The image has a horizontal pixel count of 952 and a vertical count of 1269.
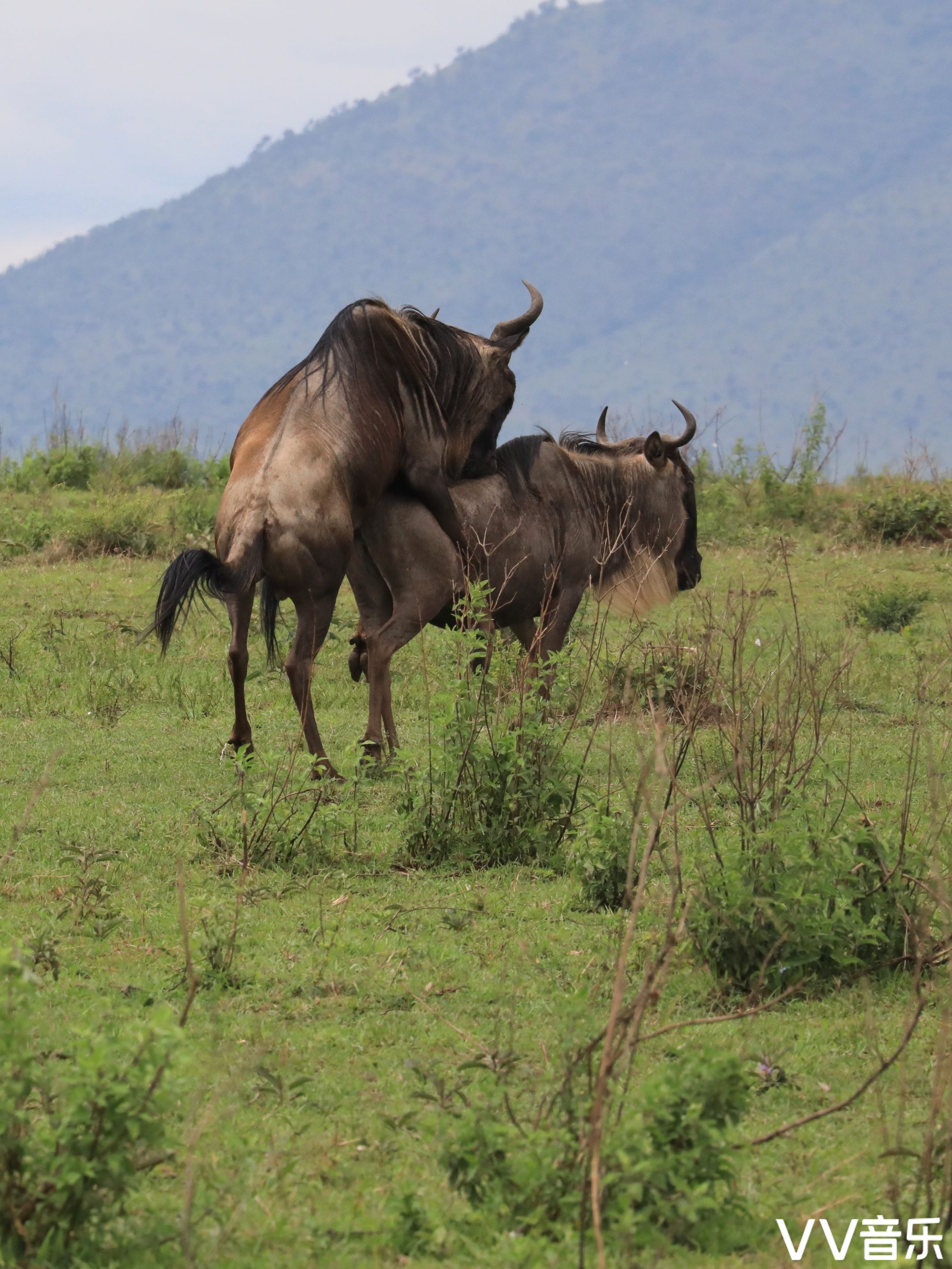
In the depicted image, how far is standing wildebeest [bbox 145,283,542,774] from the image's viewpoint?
24.1ft

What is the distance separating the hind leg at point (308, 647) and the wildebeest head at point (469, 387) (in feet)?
5.63

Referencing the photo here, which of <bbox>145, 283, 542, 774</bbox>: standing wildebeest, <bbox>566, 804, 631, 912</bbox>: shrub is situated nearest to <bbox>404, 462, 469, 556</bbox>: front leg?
<bbox>145, 283, 542, 774</bbox>: standing wildebeest

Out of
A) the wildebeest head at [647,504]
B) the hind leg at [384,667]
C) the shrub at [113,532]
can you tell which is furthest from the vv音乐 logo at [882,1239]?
the shrub at [113,532]

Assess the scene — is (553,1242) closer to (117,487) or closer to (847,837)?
(847,837)

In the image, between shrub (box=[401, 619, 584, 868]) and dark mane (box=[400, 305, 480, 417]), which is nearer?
shrub (box=[401, 619, 584, 868])

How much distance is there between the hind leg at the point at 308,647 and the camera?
752 centimetres

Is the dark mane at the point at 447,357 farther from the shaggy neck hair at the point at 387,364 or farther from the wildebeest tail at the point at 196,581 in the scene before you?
the wildebeest tail at the point at 196,581

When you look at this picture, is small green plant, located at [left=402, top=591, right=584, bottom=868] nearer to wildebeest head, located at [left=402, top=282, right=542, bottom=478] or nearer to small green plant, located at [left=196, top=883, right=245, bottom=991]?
small green plant, located at [left=196, top=883, right=245, bottom=991]

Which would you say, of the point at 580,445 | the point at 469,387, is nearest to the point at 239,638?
the point at 469,387

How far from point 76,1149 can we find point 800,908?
2.52m

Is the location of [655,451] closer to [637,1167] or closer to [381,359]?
[381,359]

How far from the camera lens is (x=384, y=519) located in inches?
328

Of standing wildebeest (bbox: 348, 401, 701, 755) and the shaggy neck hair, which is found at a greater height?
→ the shaggy neck hair

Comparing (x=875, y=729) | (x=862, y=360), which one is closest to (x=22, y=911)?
(x=875, y=729)
